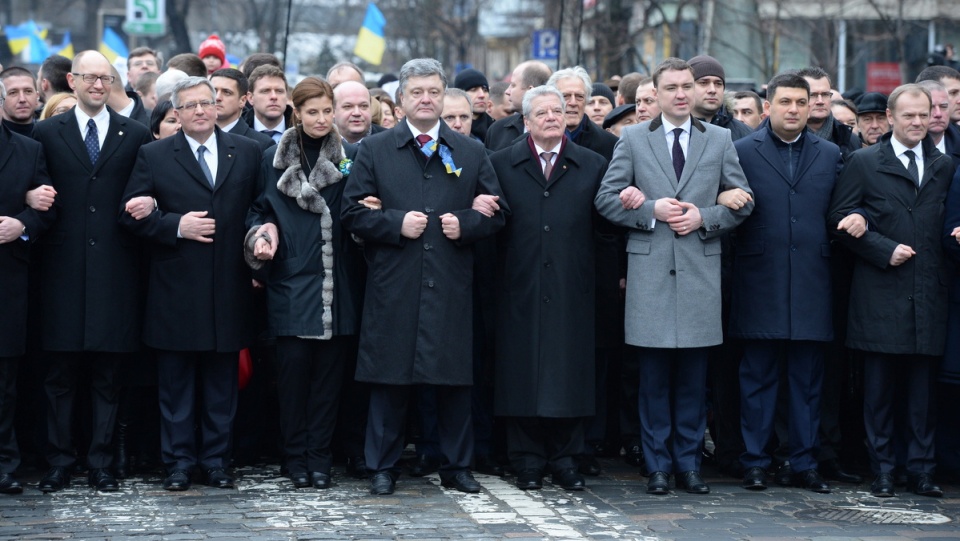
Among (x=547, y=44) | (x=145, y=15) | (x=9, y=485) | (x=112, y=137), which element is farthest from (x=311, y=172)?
(x=145, y=15)

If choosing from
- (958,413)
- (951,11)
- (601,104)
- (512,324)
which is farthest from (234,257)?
(951,11)

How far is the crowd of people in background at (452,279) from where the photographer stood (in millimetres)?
8500

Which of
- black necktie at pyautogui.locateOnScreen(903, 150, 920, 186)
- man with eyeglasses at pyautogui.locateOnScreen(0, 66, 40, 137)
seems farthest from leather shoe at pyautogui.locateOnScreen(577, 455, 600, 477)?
man with eyeglasses at pyautogui.locateOnScreen(0, 66, 40, 137)

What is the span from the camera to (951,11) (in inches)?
1382

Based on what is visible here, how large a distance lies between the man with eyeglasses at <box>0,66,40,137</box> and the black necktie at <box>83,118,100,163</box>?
872 millimetres

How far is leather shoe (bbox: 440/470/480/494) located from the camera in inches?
335

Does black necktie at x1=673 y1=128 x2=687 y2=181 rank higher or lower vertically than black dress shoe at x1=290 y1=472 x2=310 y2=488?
higher

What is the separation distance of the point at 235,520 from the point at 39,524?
3.29ft

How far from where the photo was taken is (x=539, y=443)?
8.84 meters

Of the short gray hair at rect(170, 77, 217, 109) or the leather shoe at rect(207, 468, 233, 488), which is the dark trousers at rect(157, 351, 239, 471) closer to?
the leather shoe at rect(207, 468, 233, 488)

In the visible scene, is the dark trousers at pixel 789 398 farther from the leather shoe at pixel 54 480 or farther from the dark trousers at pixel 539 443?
the leather shoe at pixel 54 480

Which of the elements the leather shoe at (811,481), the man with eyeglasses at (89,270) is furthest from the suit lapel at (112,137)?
the leather shoe at (811,481)

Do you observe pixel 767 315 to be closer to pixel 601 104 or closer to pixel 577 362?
pixel 577 362

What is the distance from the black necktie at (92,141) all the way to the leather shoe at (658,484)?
380 centimetres
